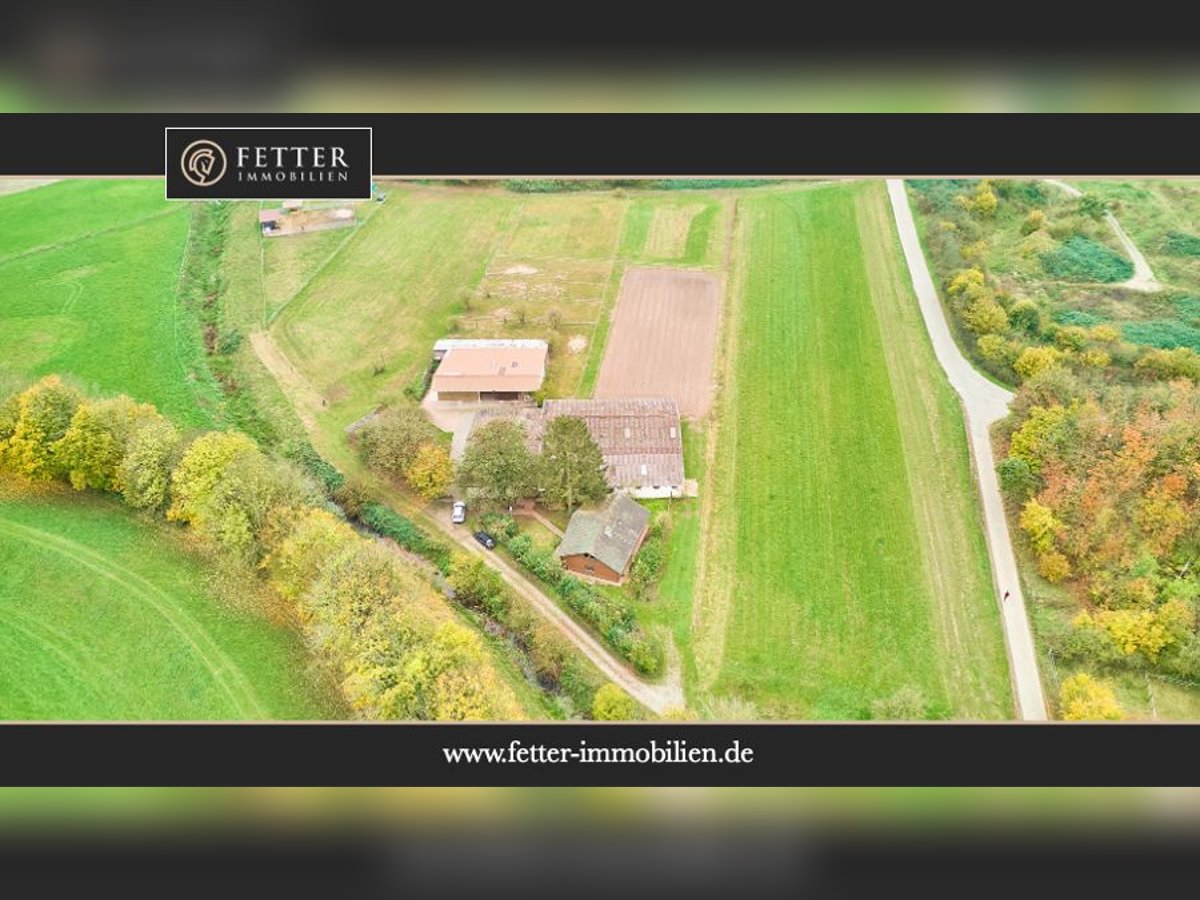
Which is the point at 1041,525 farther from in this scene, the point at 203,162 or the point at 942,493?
the point at 203,162

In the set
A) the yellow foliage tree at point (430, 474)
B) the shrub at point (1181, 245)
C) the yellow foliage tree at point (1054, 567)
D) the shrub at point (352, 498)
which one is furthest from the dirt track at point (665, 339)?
the shrub at point (1181, 245)

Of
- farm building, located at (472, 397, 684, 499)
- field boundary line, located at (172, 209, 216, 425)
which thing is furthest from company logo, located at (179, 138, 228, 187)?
farm building, located at (472, 397, 684, 499)

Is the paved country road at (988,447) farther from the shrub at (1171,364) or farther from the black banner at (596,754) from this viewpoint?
the black banner at (596,754)

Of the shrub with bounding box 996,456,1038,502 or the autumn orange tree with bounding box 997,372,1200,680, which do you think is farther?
the shrub with bounding box 996,456,1038,502

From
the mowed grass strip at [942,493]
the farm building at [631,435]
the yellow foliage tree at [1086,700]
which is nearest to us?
the yellow foliage tree at [1086,700]

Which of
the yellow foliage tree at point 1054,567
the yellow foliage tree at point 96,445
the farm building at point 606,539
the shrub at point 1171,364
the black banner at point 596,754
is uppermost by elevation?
the shrub at point 1171,364

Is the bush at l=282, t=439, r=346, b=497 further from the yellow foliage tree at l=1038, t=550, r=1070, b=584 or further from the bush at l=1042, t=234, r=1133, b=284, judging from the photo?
the bush at l=1042, t=234, r=1133, b=284

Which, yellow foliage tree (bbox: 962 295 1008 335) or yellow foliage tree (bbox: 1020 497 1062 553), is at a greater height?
yellow foliage tree (bbox: 962 295 1008 335)
